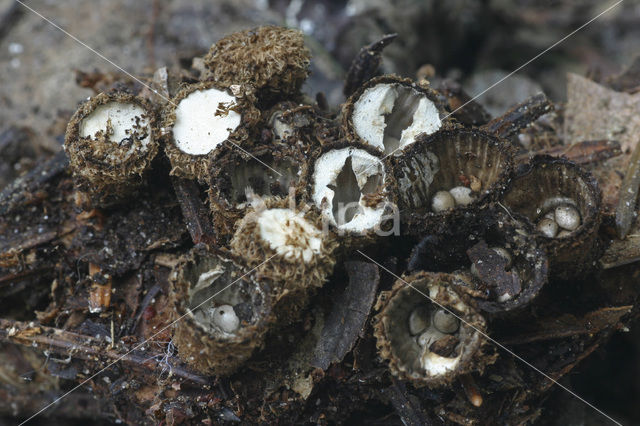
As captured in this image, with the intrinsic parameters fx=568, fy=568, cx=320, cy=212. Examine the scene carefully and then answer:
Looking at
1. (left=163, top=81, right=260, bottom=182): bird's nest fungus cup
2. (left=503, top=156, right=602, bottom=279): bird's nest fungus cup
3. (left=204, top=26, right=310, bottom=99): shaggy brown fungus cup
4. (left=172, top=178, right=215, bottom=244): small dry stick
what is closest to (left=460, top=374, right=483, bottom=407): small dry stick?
(left=503, top=156, right=602, bottom=279): bird's nest fungus cup

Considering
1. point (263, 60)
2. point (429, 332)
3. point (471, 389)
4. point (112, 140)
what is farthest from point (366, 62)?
point (471, 389)

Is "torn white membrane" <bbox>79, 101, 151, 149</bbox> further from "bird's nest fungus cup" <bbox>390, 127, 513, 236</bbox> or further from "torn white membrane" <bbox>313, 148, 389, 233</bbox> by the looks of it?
"bird's nest fungus cup" <bbox>390, 127, 513, 236</bbox>

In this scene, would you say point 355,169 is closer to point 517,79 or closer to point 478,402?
→ point 478,402

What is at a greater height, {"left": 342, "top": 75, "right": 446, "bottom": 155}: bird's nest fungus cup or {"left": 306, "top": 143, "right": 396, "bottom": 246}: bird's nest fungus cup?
{"left": 342, "top": 75, "right": 446, "bottom": 155}: bird's nest fungus cup

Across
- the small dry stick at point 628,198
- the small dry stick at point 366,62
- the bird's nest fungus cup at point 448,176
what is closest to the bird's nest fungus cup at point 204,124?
the bird's nest fungus cup at point 448,176

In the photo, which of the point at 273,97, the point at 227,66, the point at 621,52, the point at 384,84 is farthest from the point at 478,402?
the point at 621,52

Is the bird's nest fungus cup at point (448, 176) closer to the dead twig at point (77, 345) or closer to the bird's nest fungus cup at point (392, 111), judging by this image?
the bird's nest fungus cup at point (392, 111)
